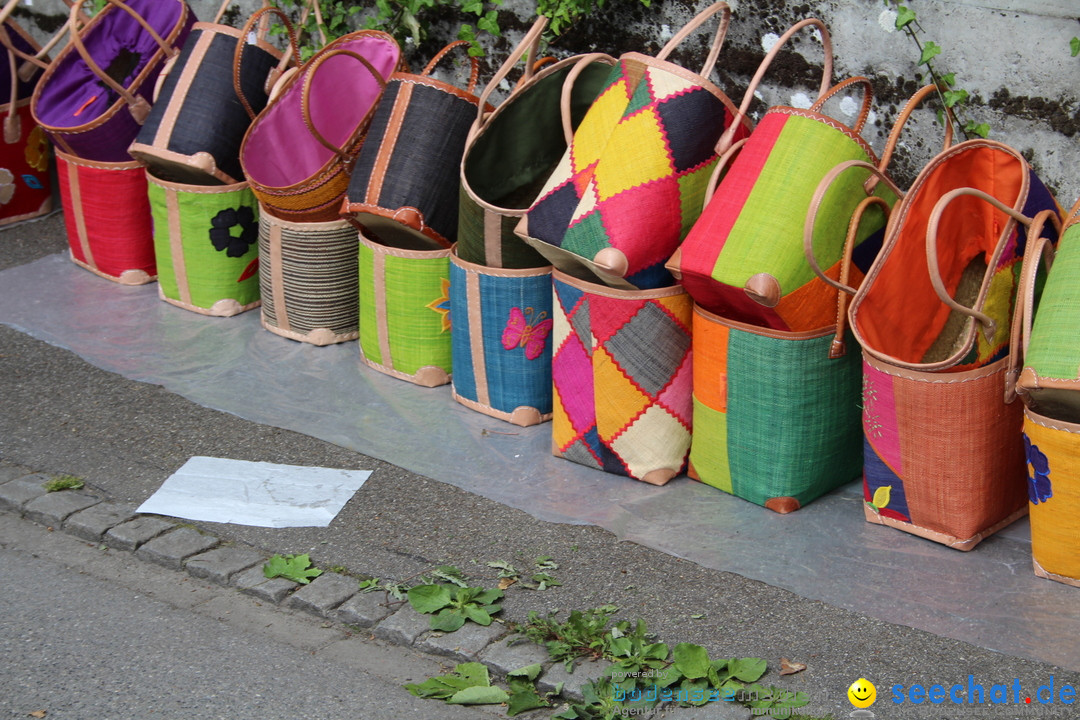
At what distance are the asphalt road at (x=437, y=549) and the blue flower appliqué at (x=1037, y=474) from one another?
42cm

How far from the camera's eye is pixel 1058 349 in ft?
9.34

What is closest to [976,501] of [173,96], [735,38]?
[735,38]

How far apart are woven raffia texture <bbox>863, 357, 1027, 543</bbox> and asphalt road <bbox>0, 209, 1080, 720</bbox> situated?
44 cm

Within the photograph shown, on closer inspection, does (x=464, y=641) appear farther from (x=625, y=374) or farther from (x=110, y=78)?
(x=110, y=78)

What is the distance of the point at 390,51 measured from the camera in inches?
175

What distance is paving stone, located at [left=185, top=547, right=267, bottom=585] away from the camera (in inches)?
127

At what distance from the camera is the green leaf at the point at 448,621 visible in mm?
2953

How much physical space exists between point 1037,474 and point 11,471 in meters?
2.94

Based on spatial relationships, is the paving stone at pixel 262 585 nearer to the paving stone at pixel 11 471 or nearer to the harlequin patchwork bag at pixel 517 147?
the paving stone at pixel 11 471

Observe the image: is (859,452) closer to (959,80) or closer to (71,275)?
(959,80)

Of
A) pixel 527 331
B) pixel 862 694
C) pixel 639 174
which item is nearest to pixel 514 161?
pixel 527 331

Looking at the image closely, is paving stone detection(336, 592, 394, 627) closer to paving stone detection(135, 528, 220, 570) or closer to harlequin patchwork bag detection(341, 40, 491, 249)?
paving stone detection(135, 528, 220, 570)

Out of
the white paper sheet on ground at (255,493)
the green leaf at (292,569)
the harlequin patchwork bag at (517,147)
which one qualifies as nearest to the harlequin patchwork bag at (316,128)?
the harlequin patchwork bag at (517,147)

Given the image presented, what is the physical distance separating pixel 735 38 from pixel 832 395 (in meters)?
1.42
